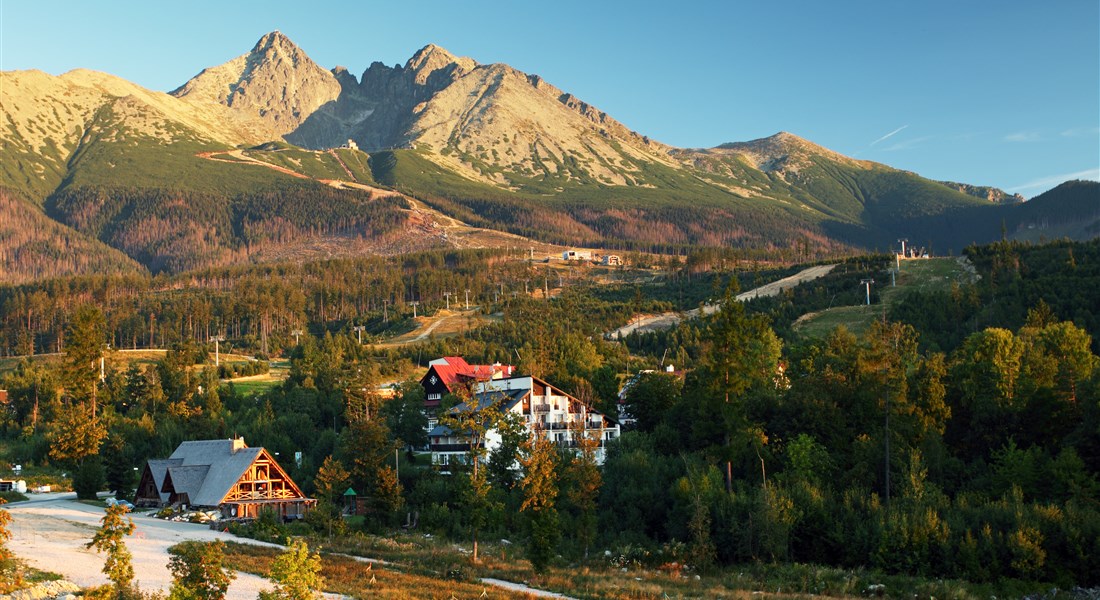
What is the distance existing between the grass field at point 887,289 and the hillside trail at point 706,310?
15.2m

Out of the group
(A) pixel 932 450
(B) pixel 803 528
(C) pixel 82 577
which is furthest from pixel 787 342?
(C) pixel 82 577

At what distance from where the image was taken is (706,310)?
6289 inches

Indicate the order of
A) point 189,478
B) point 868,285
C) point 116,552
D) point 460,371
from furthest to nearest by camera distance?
1. point 868,285
2. point 460,371
3. point 189,478
4. point 116,552

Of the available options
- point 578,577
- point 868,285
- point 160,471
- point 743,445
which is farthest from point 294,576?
point 868,285

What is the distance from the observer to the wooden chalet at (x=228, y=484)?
66250 mm

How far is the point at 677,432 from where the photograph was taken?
245 feet

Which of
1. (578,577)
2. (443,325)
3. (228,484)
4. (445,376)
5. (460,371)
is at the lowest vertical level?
(578,577)

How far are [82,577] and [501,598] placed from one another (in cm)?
1599

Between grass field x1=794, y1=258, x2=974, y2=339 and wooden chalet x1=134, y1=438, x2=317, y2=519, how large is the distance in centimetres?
6663

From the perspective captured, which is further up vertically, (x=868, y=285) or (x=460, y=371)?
(x=868, y=285)

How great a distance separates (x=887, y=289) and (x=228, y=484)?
350 feet

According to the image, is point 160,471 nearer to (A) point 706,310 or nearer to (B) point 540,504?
(B) point 540,504

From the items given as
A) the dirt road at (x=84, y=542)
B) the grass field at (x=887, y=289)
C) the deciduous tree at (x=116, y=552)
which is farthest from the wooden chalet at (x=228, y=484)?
the grass field at (x=887, y=289)

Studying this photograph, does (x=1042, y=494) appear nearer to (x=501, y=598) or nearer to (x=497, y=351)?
(x=501, y=598)
